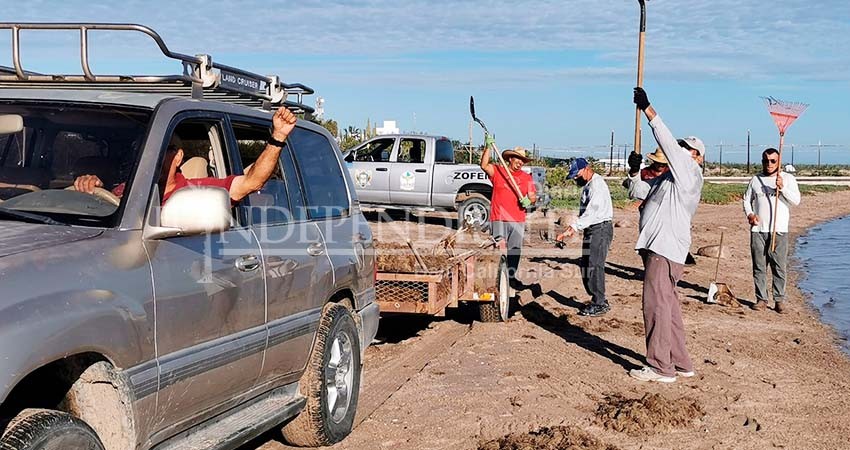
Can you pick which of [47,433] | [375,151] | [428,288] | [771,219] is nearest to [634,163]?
[771,219]

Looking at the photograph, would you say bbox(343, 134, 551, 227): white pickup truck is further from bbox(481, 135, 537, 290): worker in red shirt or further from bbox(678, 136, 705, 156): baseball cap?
bbox(678, 136, 705, 156): baseball cap

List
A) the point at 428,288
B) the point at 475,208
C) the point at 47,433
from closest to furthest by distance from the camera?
1. the point at 47,433
2. the point at 428,288
3. the point at 475,208

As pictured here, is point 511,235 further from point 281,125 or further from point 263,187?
point 281,125

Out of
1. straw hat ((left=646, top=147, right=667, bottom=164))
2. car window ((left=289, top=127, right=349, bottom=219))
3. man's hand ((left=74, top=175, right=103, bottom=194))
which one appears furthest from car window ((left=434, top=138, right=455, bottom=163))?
man's hand ((left=74, top=175, right=103, bottom=194))

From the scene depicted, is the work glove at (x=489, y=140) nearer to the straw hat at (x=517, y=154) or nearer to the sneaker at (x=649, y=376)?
the straw hat at (x=517, y=154)

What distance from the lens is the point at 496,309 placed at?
10.9m

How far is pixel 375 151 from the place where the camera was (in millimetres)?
23125

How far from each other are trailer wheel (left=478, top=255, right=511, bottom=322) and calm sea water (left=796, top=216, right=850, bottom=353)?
360cm

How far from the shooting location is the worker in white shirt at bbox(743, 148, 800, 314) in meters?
12.2

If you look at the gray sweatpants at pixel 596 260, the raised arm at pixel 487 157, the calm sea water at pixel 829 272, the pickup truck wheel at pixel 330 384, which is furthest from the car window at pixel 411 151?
the pickup truck wheel at pixel 330 384

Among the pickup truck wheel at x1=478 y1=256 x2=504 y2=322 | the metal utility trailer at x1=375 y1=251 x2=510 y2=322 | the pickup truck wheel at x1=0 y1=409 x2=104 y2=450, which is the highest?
the pickup truck wheel at x1=0 y1=409 x2=104 y2=450

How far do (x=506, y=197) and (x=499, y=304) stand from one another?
1.61 meters

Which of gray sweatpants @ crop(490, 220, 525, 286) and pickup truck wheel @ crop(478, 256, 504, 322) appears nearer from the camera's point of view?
pickup truck wheel @ crop(478, 256, 504, 322)

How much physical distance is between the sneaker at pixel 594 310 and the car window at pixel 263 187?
6390 mm
